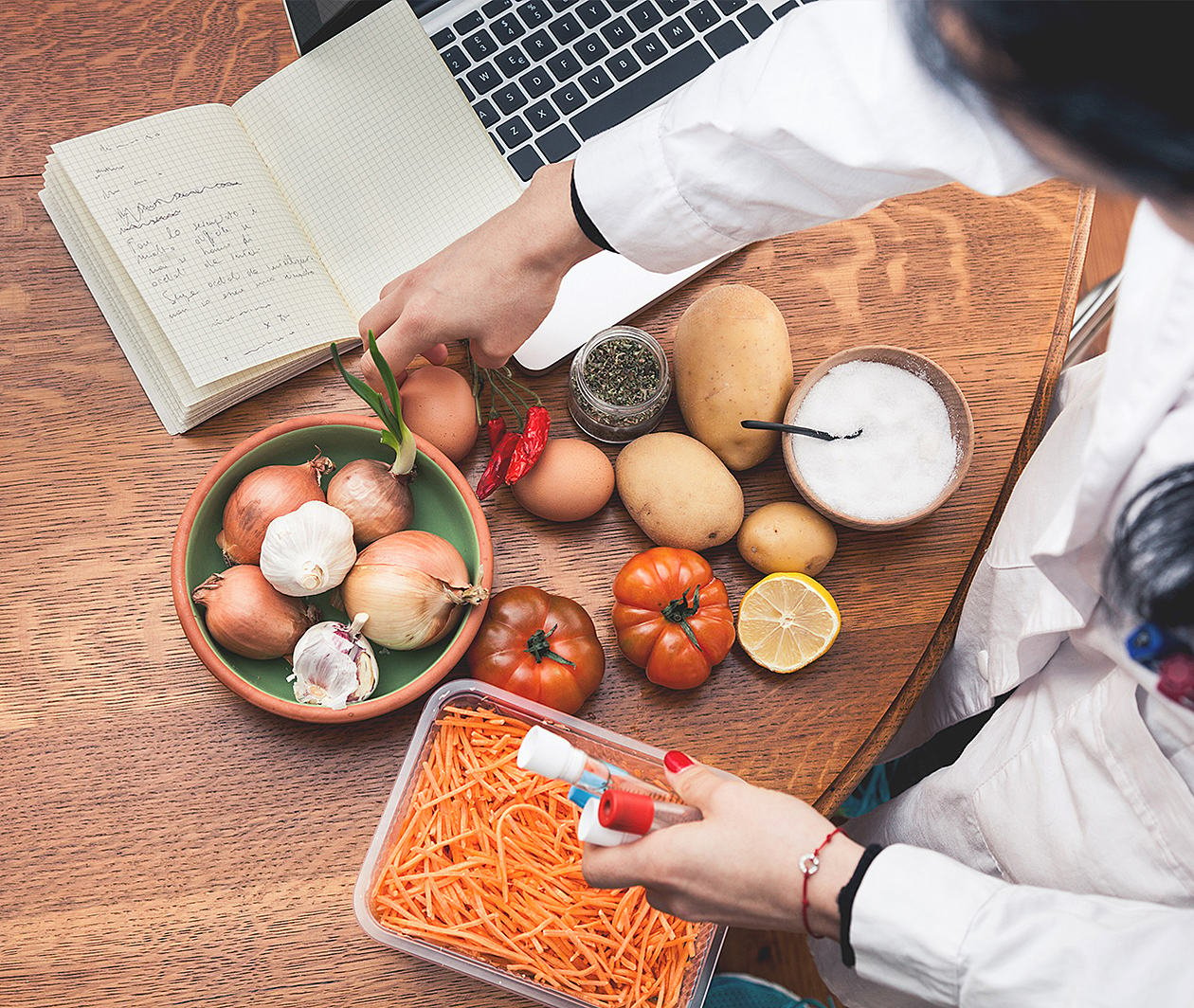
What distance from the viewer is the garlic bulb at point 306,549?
2.55 feet

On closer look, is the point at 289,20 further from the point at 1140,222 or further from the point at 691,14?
the point at 1140,222

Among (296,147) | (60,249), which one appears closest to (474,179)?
(296,147)

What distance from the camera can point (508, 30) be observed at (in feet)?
3.19

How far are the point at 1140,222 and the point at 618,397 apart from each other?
1.44 ft

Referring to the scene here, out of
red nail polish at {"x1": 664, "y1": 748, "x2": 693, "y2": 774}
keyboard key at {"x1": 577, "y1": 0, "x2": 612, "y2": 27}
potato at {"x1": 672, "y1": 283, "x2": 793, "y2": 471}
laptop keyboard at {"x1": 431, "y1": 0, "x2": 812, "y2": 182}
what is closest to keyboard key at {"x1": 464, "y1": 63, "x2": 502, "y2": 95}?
laptop keyboard at {"x1": 431, "y1": 0, "x2": 812, "y2": 182}

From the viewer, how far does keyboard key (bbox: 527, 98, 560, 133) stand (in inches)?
37.8

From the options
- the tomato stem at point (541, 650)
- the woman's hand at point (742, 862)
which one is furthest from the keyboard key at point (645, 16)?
the woman's hand at point (742, 862)

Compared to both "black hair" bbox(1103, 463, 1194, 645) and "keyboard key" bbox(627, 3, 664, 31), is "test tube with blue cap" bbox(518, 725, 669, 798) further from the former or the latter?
"keyboard key" bbox(627, 3, 664, 31)

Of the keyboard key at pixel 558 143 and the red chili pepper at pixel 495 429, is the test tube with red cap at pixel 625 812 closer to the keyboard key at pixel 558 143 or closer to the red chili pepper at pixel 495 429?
the red chili pepper at pixel 495 429

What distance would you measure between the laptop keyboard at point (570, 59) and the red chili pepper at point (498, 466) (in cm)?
28

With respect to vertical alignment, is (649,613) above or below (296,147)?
below

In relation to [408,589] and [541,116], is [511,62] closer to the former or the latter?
[541,116]

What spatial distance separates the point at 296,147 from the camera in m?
0.94

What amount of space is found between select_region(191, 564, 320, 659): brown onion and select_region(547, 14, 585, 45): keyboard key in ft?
1.97
